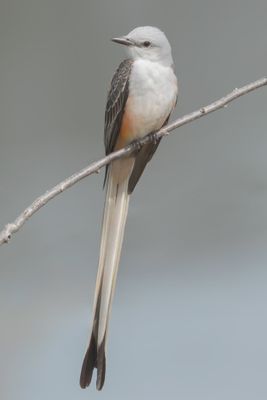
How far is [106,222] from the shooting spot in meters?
2.19

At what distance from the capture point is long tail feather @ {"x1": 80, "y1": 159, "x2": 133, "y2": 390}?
6.43 feet

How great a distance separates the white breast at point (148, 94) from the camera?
218 centimetres

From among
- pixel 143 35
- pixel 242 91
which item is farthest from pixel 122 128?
pixel 242 91

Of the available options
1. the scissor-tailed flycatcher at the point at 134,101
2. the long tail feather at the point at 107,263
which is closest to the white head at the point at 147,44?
the scissor-tailed flycatcher at the point at 134,101

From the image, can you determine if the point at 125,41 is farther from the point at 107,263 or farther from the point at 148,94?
the point at 107,263

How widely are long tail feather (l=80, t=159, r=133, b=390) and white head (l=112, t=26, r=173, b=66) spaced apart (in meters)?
0.28

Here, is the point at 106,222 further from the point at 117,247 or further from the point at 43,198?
the point at 43,198

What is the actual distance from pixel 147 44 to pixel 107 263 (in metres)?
0.53

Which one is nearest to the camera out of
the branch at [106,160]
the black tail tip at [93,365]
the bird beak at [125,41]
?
the branch at [106,160]

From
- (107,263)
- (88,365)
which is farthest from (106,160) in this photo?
(88,365)

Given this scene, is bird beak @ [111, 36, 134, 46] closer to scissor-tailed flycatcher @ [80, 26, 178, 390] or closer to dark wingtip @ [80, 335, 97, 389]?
scissor-tailed flycatcher @ [80, 26, 178, 390]

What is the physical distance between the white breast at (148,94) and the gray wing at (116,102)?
0.02m

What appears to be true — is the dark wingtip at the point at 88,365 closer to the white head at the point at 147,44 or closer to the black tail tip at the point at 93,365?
the black tail tip at the point at 93,365

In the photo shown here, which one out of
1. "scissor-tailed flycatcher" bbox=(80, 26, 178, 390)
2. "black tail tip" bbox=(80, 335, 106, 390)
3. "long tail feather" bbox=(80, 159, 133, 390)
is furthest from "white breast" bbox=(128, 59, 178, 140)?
"black tail tip" bbox=(80, 335, 106, 390)
